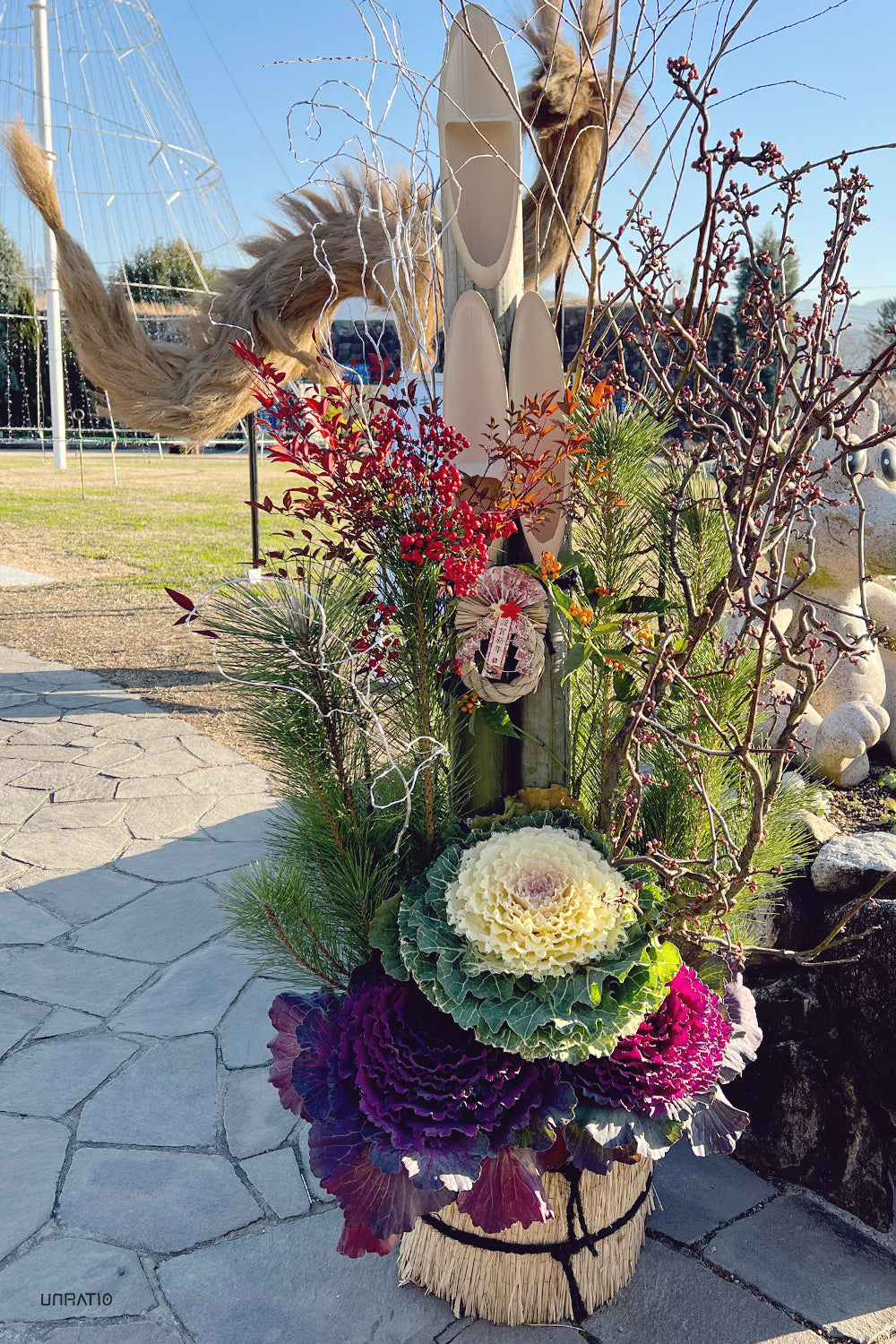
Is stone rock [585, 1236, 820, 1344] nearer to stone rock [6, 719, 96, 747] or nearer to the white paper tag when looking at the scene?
the white paper tag

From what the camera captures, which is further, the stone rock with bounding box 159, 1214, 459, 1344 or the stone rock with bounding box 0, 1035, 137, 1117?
the stone rock with bounding box 0, 1035, 137, 1117

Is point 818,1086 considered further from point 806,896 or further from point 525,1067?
point 525,1067

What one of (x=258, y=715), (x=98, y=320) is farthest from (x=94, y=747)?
(x=258, y=715)

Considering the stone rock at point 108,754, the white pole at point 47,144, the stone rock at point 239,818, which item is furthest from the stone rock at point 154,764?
the white pole at point 47,144

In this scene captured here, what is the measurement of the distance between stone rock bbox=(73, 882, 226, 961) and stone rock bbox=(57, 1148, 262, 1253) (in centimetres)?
87

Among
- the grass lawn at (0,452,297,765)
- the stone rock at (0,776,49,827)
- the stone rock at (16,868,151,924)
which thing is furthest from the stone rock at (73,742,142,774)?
the stone rock at (16,868,151,924)

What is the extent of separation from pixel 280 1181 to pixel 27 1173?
0.56 m

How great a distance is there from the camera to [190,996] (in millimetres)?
2740

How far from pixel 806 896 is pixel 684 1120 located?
0.76m

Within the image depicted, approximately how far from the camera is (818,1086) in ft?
6.59

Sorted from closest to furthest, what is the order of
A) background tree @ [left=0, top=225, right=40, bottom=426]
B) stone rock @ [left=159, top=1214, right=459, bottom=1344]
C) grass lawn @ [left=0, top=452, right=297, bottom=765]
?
stone rock @ [left=159, top=1214, right=459, bottom=1344] → grass lawn @ [left=0, top=452, right=297, bottom=765] → background tree @ [left=0, top=225, right=40, bottom=426]

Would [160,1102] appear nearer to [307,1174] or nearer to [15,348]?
[307,1174]

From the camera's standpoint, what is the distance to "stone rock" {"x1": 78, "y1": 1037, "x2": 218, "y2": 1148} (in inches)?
86.0

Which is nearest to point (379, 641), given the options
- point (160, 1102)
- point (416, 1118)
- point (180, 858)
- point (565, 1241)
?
point (416, 1118)
